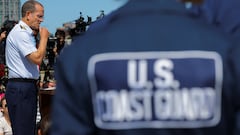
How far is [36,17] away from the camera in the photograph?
16.7 ft

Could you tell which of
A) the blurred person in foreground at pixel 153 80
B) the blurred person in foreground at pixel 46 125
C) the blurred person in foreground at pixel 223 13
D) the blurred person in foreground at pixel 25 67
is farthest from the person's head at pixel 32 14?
the blurred person in foreground at pixel 153 80

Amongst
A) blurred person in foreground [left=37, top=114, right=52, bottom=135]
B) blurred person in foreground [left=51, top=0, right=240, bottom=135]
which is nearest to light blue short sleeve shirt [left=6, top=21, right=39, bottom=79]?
blurred person in foreground [left=37, top=114, right=52, bottom=135]

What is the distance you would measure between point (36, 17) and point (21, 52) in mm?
387

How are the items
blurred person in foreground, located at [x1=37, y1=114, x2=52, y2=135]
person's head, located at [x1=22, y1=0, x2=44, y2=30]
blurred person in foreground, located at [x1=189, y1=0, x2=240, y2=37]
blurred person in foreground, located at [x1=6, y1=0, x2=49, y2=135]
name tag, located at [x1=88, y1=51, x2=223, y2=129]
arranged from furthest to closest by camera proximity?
1. person's head, located at [x1=22, y1=0, x2=44, y2=30]
2. blurred person in foreground, located at [x1=6, y1=0, x2=49, y2=135]
3. blurred person in foreground, located at [x1=37, y1=114, x2=52, y2=135]
4. blurred person in foreground, located at [x1=189, y1=0, x2=240, y2=37]
5. name tag, located at [x1=88, y1=51, x2=223, y2=129]

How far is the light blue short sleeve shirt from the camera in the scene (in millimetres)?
4871

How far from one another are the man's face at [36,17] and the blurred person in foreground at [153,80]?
365 centimetres

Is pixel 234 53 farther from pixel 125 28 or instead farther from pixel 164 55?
pixel 125 28

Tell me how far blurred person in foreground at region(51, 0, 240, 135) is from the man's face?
3.65 metres

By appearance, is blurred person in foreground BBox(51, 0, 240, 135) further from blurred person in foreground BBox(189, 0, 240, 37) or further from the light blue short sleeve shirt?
the light blue short sleeve shirt

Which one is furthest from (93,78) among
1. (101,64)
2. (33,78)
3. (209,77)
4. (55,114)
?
(33,78)

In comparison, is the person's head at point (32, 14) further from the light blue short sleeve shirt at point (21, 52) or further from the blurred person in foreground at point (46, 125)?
the blurred person in foreground at point (46, 125)

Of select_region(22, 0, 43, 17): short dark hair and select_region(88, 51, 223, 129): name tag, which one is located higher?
select_region(22, 0, 43, 17): short dark hair

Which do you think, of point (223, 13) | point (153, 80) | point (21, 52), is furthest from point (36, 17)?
point (153, 80)

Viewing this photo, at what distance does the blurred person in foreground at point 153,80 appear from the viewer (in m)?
1.43
